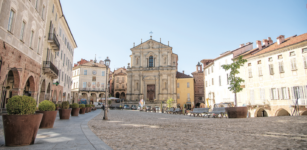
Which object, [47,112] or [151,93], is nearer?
[47,112]

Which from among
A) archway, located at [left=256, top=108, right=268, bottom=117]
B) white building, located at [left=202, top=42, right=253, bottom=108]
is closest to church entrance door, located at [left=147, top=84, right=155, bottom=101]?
white building, located at [left=202, top=42, right=253, bottom=108]

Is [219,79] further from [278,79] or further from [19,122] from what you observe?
[19,122]

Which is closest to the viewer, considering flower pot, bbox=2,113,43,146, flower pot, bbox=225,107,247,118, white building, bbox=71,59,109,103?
flower pot, bbox=2,113,43,146

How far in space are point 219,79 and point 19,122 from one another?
3719 cm

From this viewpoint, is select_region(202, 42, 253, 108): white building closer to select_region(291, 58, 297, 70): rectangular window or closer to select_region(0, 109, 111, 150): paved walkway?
select_region(291, 58, 297, 70): rectangular window

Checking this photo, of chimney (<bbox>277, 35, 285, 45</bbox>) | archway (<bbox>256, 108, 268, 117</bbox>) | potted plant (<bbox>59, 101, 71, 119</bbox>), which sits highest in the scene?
chimney (<bbox>277, 35, 285, 45</bbox>)

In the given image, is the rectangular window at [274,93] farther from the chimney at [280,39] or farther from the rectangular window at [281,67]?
the chimney at [280,39]

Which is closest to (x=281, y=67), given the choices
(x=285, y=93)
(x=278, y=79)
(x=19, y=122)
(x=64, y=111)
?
(x=278, y=79)

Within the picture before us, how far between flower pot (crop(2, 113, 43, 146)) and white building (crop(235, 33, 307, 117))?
25.8 metres

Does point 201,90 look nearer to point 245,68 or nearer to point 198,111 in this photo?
point 245,68

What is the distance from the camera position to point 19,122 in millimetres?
4758

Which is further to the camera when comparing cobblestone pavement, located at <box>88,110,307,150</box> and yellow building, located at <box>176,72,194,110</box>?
yellow building, located at <box>176,72,194,110</box>

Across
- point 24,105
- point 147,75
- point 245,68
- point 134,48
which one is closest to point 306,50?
point 245,68

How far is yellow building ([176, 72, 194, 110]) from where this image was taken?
5569cm
